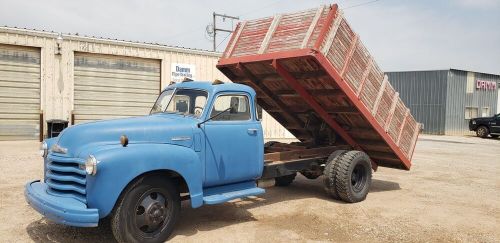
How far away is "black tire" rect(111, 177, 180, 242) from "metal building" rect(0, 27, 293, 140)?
12.3m

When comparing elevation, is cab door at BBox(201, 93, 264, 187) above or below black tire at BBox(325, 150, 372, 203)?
above

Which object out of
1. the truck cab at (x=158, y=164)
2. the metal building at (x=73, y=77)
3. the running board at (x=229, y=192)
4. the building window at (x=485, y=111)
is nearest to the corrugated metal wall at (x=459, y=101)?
the building window at (x=485, y=111)

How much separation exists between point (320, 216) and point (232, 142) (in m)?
1.90

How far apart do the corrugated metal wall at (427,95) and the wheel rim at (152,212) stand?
102 feet

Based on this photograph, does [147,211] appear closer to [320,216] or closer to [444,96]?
[320,216]

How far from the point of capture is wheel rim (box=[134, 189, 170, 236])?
465 centimetres

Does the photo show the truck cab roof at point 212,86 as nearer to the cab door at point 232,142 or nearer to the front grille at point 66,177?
the cab door at point 232,142

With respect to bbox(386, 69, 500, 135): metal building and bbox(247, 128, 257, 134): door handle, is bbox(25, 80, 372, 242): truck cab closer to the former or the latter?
bbox(247, 128, 257, 134): door handle

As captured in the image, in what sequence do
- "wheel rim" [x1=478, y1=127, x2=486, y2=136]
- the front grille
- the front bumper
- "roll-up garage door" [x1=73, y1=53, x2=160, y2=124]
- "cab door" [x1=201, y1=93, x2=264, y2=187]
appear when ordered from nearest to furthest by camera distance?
1. the front bumper
2. the front grille
3. "cab door" [x1=201, y1=93, x2=264, y2=187]
4. "roll-up garage door" [x1=73, y1=53, x2=160, y2=124]
5. "wheel rim" [x1=478, y1=127, x2=486, y2=136]

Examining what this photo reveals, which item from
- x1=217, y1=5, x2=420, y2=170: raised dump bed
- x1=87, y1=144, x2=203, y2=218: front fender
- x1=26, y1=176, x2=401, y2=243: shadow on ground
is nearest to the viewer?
x1=87, y1=144, x2=203, y2=218: front fender

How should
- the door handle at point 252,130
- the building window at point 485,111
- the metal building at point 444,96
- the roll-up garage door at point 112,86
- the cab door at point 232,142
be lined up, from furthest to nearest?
the building window at point 485,111
the metal building at point 444,96
the roll-up garage door at point 112,86
the door handle at point 252,130
the cab door at point 232,142

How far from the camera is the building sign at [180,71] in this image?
1805 centimetres

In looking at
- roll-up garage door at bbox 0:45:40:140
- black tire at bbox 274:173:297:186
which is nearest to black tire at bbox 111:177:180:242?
black tire at bbox 274:173:297:186

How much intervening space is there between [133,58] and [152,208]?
13.5 meters
